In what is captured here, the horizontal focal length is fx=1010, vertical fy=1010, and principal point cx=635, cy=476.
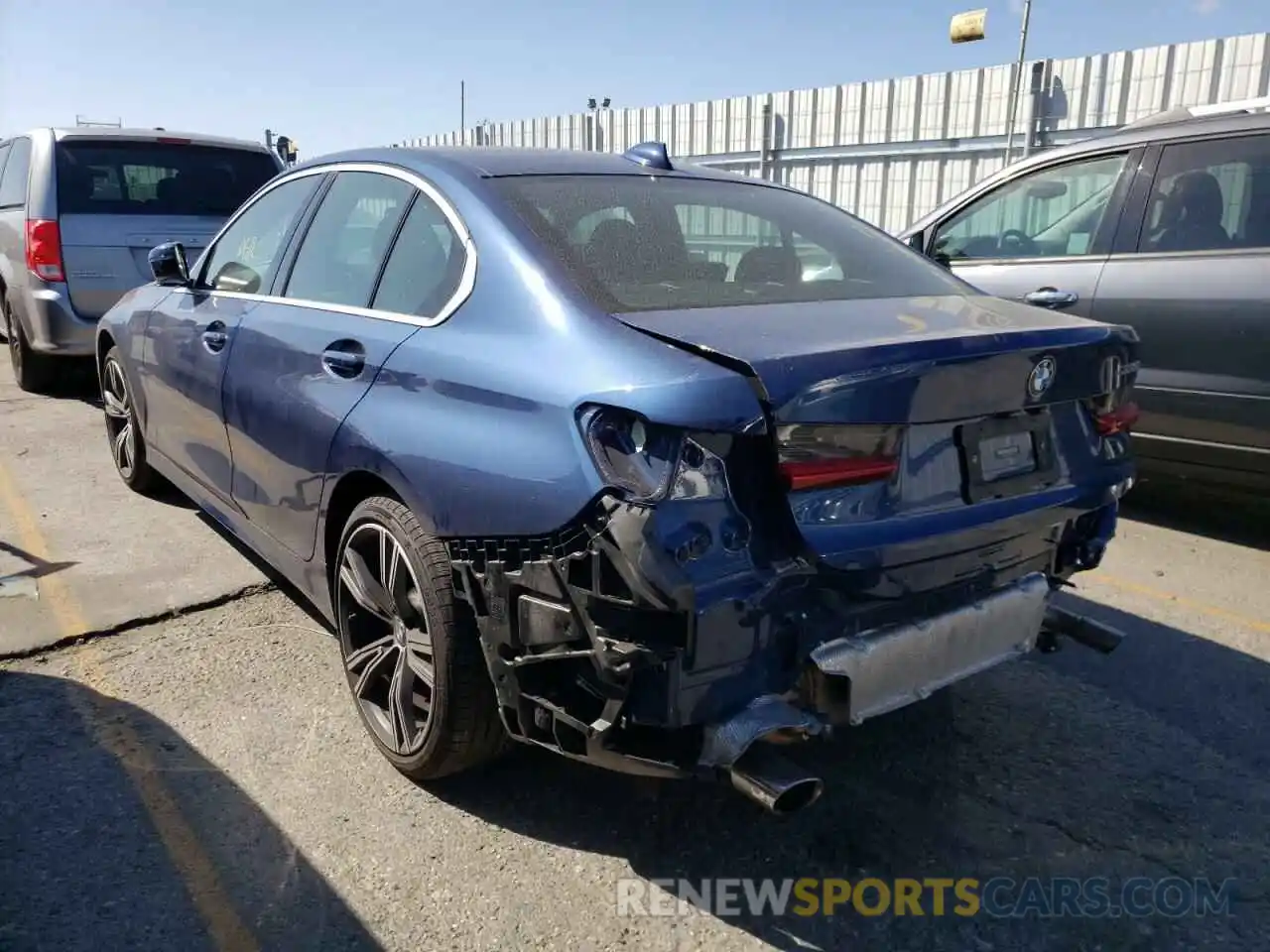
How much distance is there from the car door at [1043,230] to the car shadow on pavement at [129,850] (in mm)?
4124

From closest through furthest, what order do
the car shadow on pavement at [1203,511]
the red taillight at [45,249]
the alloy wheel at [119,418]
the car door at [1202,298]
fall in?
the car door at [1202,298] → the car shadow on pavement at [1203,511] → the alloy wheel at [119,418] → the red taillight at [45,249]

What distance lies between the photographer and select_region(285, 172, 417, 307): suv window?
3084mm

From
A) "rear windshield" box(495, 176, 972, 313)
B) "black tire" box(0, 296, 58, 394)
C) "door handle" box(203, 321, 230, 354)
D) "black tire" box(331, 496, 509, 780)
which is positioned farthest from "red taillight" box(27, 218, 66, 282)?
"rear windshield" box(495, 176, 972, 313)

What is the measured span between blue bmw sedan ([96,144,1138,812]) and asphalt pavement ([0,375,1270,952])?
0.29 m

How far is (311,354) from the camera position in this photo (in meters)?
3.09

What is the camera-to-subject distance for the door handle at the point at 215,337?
3732mm

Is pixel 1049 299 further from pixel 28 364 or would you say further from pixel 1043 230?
pixel 28 364

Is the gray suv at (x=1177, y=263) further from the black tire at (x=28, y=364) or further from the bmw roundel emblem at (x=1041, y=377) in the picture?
the black tire at (x=28, y=364)

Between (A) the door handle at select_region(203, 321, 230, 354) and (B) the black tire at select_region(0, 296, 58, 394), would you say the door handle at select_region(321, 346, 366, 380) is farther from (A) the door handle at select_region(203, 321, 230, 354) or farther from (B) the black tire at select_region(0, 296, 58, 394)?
(B) the black tire at select_region(0, 296, 58, 394)

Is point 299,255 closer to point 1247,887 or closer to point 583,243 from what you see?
point 583,243

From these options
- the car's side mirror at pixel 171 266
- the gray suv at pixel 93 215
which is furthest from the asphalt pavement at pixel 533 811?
the gray suv at pixel 93 215

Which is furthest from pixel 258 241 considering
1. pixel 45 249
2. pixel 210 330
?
pixel 45 249

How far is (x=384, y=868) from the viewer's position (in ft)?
8.14

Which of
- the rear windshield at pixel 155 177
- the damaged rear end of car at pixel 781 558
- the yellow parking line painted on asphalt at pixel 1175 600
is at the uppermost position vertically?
the rear windshield at pixel 155 177
